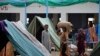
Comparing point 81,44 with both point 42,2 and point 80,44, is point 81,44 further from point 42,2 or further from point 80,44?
point 42,2

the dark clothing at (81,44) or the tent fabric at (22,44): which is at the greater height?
the tent fabric at (22,44)

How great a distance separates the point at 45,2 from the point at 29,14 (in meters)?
2.03

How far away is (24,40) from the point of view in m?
9.01

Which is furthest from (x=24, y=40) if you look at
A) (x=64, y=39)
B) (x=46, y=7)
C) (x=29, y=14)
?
(x=29, y=14)

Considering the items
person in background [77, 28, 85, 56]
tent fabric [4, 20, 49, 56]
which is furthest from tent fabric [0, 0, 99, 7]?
tent fabric [4, 20, 49, 56]

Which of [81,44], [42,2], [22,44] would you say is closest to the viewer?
[22,44]

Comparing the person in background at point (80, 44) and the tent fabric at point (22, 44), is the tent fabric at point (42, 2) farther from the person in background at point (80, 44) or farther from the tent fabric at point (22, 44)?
the tent fabric at point (22, 44)

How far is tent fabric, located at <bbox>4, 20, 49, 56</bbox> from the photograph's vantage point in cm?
873

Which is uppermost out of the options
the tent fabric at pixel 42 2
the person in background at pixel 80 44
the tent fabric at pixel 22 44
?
the tent fabric at pixel 22 44

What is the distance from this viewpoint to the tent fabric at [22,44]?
873 centimetres

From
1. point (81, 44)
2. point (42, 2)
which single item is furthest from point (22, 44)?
point (42, 2)

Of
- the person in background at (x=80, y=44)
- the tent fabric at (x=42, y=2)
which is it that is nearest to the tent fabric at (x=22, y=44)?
the person in background at (x=80, y=44)

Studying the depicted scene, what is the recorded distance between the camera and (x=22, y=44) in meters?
8.81

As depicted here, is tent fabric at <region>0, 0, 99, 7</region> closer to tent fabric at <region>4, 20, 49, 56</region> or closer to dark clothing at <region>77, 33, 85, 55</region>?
dark clothing at <region>77, 33, 85, 55</region>
